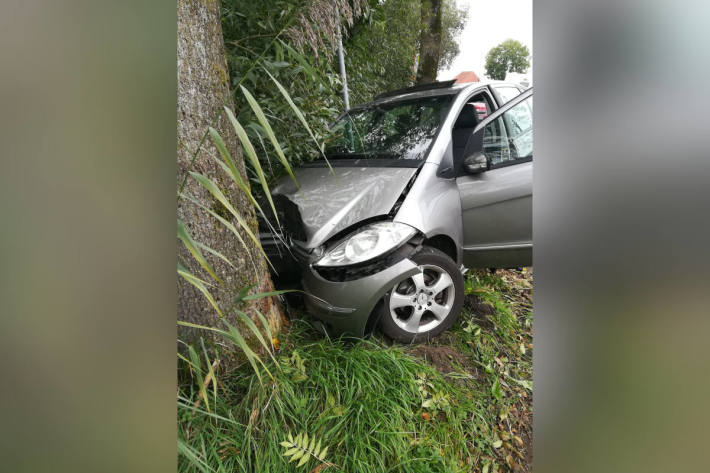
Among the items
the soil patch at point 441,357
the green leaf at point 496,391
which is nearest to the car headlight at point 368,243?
the soil patch at point 441,357

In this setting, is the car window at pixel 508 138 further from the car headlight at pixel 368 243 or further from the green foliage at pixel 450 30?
the green foliage at pixel 450 30

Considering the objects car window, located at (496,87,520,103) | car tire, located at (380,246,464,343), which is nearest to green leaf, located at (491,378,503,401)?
car tire, located at (380,246,464,343)

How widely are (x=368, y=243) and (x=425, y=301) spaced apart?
42 cm

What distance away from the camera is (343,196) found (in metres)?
2.00

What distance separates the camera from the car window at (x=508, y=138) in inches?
89.7

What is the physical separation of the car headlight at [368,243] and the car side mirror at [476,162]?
539 mm

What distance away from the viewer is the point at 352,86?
12.7 feet

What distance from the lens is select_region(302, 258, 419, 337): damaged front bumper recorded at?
70.1 inches
